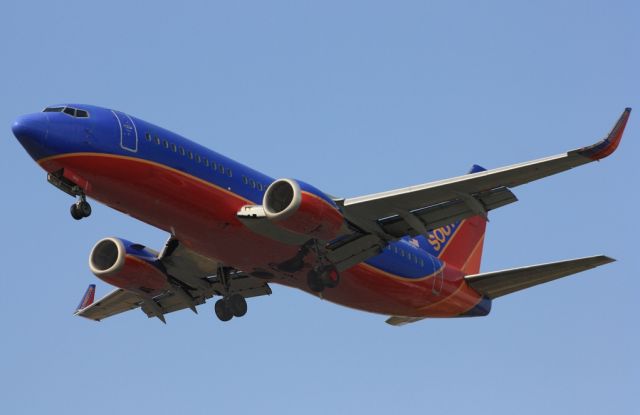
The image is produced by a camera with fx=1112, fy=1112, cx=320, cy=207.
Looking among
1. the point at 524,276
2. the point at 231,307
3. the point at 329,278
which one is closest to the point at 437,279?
the point at 524,276

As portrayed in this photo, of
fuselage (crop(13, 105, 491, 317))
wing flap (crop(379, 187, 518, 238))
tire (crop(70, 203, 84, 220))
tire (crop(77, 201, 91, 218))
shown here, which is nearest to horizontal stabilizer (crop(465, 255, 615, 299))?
wing flap (crop(379, 187, 518, 238))

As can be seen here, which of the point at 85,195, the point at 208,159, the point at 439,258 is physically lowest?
the point at 85,195

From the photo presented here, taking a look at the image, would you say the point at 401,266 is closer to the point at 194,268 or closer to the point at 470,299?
the point at 470,299

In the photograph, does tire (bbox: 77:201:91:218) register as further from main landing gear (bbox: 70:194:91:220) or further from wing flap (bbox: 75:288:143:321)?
wing flap (bbox: 75:288:143:321)

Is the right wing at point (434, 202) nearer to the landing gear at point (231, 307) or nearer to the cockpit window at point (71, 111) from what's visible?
the landing gear at point (231, 307)

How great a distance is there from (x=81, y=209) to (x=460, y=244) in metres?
17.4

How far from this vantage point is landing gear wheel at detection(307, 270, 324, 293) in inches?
1399

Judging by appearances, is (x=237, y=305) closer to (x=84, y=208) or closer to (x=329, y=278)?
(x=329, y=278)

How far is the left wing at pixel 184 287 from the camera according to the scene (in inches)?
1502

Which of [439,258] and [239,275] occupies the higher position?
[439,258]

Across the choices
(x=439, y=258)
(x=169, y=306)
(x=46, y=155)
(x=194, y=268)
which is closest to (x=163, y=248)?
(x=194, y=268)

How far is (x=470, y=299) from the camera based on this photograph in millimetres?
41000

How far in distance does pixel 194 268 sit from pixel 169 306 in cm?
380

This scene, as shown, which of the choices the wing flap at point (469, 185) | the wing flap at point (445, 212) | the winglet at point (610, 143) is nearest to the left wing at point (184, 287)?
the wing flap at point (445, 212)
